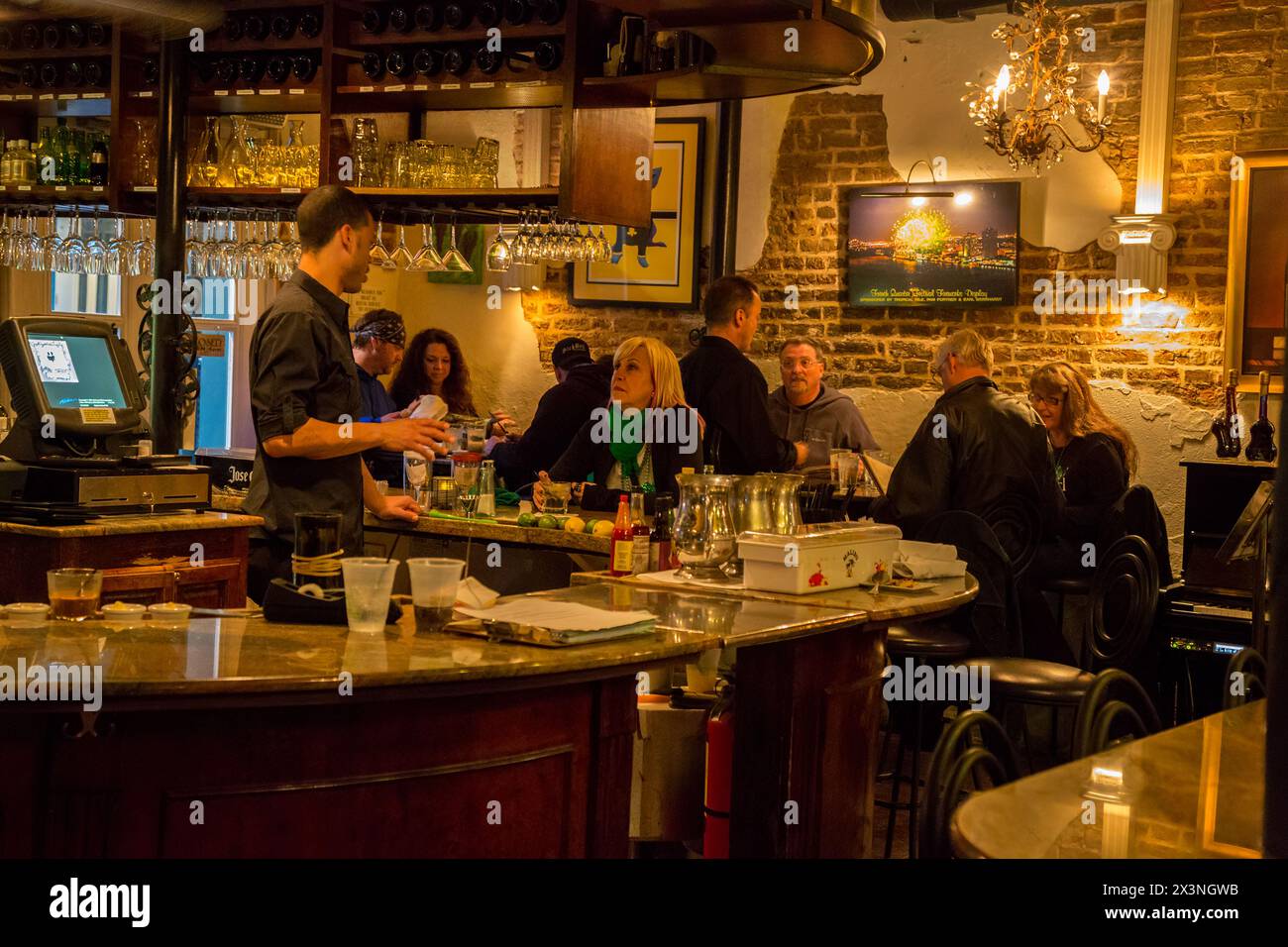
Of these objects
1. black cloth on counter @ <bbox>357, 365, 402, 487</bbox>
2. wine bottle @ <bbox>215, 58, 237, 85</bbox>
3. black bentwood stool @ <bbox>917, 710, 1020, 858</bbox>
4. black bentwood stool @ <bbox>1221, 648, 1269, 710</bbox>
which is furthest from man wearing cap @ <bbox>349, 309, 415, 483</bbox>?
black bentwood stool @ <bbox>917, 710, 1020, 858</bbox>

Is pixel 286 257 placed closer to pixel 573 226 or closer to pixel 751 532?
pixel 573 226

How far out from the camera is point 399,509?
4969 millimetres

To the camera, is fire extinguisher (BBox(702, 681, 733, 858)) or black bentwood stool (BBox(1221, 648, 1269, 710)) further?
fire extinguisher (BBox(702, 681, 733, 858))

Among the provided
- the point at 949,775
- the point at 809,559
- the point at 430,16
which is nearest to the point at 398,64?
the point at 430,16

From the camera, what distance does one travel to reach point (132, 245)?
6125 millimetres

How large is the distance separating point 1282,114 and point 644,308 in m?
3.64

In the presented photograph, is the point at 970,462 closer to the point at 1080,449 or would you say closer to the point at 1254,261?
the point at 1080,449

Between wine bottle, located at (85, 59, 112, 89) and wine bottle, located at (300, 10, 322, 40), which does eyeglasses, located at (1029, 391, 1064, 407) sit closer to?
wine bottle, located at (300, 10, 322, 40)

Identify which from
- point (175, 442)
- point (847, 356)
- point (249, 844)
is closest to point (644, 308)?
point (847, 356)

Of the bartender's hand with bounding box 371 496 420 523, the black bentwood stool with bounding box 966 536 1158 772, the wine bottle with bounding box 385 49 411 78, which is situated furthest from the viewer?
the wine bottle with bounding box 385 49 411 78

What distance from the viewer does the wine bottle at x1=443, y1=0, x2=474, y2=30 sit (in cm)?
533

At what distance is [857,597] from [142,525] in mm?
2432

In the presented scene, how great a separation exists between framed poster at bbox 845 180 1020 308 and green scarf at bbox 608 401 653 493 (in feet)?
10.2
